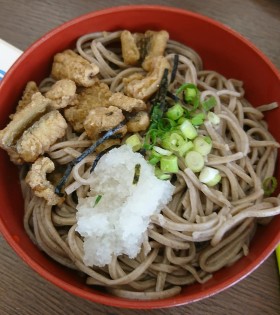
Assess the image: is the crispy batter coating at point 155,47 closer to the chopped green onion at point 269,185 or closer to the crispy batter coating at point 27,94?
the crispy batter coating at point 27,94

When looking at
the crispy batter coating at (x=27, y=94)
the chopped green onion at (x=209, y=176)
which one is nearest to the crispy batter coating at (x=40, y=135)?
the crispy batter coating at (x=27, y=94)

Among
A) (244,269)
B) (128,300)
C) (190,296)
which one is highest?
(244,269)

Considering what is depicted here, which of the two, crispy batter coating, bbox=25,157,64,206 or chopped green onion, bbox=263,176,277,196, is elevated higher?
chopped green onion, bbox=263,176,277,196

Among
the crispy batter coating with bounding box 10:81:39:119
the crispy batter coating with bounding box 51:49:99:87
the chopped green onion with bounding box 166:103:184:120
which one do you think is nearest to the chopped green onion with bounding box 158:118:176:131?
the chopped green onion with bounding box 166:103:184:120

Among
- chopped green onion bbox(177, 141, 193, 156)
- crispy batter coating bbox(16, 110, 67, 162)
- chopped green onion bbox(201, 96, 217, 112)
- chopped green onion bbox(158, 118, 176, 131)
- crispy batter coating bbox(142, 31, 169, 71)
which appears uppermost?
crispy batter coating bbox(142, 31, 169, 71)

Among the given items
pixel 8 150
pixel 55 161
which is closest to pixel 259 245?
pixel 55 161

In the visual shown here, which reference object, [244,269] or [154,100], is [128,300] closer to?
[244,269]

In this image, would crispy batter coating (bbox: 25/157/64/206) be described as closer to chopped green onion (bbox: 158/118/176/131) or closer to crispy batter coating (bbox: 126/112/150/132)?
crispy batter coating (bbox: 126/112/150/132)
